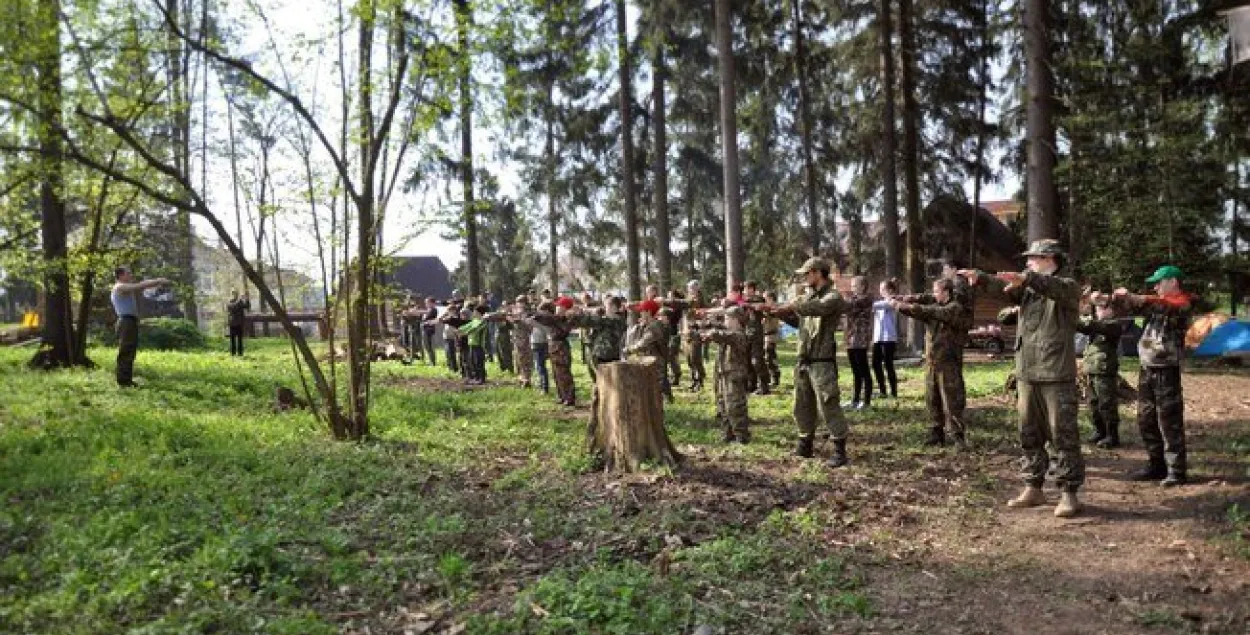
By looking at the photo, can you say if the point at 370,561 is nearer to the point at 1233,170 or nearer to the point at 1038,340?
the point at 1038,340

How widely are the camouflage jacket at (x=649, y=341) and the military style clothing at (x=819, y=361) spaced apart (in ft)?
11.5

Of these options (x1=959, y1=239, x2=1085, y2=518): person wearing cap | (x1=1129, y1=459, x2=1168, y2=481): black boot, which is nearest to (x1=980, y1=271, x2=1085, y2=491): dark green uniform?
(x1=959, y1=239, x2=1085, y2=518): person wearing cap

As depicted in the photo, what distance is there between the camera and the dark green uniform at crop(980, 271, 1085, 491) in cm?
611

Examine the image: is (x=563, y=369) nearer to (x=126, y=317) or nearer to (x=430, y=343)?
(x=126, y=317)

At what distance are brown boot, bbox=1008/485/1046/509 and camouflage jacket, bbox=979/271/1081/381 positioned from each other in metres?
0.95

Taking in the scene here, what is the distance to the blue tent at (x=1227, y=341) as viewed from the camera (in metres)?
16.7

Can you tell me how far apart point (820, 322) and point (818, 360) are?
0.40 metres

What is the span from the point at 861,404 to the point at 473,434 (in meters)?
5.95

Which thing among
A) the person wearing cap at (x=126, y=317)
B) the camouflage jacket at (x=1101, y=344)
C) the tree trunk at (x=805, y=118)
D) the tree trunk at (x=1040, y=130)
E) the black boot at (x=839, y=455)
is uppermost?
the tree trunk at (x=805, y=118)

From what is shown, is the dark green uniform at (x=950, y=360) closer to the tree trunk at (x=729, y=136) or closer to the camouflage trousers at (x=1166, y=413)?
the camouflage trousers at (x=1166, y=413)

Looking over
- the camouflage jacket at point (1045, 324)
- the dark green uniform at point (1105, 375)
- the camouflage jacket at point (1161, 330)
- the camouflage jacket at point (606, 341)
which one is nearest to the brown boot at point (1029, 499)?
the camouflage jacket at point (1045, 324)

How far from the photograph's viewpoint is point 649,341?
11672 millimetres

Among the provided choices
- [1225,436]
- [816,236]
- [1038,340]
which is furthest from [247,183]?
[816,236]

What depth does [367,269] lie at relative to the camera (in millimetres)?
9531
